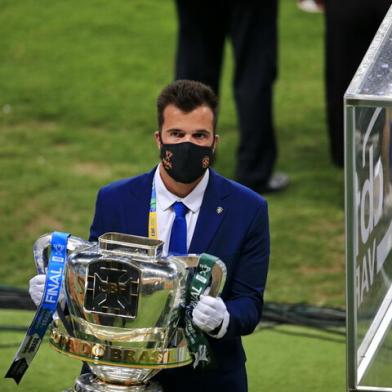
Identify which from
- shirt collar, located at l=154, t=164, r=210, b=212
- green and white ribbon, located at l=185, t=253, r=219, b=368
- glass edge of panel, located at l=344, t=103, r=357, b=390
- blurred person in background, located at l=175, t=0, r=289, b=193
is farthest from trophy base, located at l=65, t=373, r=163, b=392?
blurred person in background, located at l=175, t=0, r=289, b=193

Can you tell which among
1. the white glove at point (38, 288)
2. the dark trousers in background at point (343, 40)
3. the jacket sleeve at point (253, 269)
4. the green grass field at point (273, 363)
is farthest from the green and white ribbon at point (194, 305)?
the dark trousers in background at point (343, 40)

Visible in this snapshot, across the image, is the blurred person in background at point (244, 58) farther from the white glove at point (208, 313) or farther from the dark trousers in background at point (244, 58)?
the white glove at point (208, 313)

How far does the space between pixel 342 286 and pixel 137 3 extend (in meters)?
6.21

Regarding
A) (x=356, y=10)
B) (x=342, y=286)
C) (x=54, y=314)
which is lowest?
(x=342, y=286)

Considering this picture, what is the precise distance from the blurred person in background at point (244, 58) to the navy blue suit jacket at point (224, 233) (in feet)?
13.4

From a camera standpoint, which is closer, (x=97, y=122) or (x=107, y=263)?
(x=107, y=263)

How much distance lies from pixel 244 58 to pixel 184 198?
4.22 metres

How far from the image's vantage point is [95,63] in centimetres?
1116

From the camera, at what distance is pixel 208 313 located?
329 cm

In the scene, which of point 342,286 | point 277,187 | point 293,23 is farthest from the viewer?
point 293,23

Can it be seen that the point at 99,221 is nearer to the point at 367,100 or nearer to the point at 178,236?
the point at 178,236

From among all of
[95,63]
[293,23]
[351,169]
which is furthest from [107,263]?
[293,23]

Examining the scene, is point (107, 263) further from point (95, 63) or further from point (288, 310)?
point (95, 63)

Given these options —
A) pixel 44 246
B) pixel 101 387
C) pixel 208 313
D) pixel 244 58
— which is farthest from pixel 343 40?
pixel 101 387
